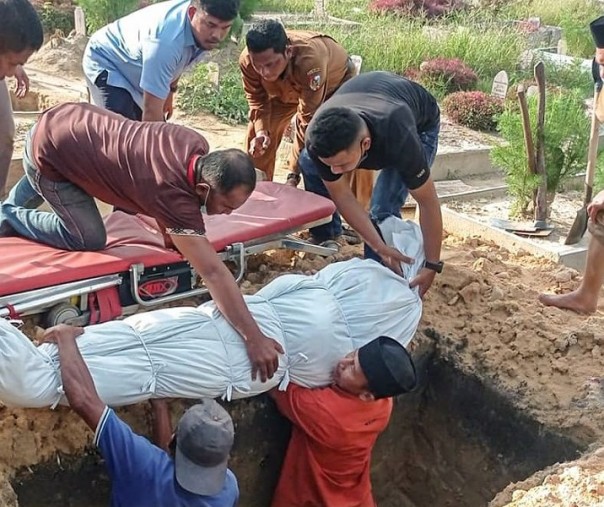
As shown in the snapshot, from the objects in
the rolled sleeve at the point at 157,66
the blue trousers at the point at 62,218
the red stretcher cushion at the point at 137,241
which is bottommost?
the red stretcher cushion at the point at 137,241

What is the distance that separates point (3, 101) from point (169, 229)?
5.20 feet

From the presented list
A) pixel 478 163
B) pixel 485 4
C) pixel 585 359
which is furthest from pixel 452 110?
pixel 485 4

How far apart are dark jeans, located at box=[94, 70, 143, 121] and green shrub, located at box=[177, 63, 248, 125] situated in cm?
482

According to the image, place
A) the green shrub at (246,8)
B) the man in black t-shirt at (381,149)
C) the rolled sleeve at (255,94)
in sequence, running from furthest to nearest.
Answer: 1. the green shrub at (246,8)
2. the rolled sleeve at (255,94)
3. the man in black t-shirt at (381,149)

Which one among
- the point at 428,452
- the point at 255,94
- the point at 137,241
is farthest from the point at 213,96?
the point at 428,452

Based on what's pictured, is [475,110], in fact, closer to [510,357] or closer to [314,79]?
[314,79]

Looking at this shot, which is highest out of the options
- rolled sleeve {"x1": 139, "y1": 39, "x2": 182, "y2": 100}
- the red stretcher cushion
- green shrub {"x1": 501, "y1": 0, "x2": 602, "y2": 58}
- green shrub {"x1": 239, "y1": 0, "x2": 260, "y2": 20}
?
rolled sleeve {"x1": 139, "y1": 39, "x2": 182, "y2": 100}

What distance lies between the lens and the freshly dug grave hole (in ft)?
11.4

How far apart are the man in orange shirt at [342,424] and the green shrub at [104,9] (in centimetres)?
958

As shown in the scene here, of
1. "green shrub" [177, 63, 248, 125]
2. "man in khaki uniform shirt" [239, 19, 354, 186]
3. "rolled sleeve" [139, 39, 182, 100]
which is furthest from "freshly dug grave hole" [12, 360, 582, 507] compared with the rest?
"green shrub" [177, 63, 248, 125]

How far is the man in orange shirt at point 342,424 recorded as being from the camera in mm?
3330

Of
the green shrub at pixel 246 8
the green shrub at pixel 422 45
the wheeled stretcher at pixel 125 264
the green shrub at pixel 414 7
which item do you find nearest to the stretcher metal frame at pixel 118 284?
the wheeled stretcher at pixel 125 264

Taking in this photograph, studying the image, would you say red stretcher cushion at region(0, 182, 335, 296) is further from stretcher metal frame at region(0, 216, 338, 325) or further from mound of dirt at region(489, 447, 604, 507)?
mound of dirt at region(489, 447, 604, 507)

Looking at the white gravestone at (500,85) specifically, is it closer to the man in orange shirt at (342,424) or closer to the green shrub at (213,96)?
the green shrub at (213,96)
